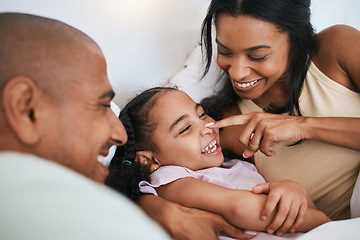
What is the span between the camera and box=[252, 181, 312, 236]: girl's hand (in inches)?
37.2

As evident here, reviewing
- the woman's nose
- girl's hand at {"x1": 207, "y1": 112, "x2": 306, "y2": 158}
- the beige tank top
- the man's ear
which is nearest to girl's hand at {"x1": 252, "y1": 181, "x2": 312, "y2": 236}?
girl's hand at {"x1": 207, "y1": 112, "x2": 306, "y2": 158}

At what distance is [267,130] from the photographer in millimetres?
1147

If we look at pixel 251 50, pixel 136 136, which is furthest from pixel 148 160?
pixel 251 50

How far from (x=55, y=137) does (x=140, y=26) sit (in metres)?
1.27

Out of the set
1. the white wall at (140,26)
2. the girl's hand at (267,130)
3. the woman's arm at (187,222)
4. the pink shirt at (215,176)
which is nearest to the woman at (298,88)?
the girl's hand at (267,130)

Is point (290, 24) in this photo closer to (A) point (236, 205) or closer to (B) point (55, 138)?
(A) point (236, 205)

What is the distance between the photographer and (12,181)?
1.42 feet

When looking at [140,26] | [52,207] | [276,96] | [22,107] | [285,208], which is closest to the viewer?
[52,207]

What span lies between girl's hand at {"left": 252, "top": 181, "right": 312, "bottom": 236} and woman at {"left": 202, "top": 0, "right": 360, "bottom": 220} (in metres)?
0.22

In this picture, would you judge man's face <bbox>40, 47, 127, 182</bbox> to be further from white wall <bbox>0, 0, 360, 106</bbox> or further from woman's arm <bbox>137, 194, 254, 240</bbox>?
white wall <bbox>0, 0, 360, 106</bbox>

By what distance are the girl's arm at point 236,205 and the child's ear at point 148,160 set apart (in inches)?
11.4

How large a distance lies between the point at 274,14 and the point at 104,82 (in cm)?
82

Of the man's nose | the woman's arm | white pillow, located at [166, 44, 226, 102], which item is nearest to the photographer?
the man's nose

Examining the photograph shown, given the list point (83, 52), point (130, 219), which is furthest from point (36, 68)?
point (130, 219)
